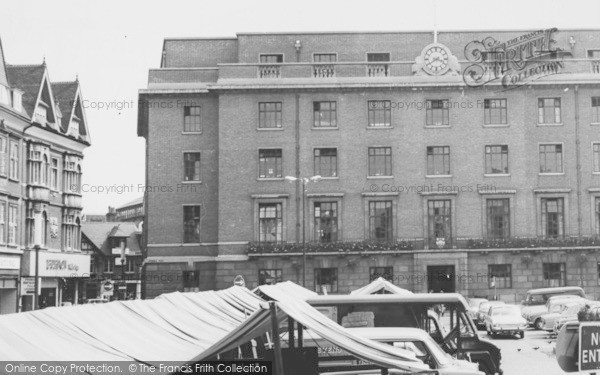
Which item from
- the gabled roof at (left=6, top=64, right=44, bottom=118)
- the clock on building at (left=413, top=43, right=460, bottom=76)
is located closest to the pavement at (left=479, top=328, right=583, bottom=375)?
the clock on building at (left=413, top=43, right=460, bottom=76)

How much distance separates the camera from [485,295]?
172ft

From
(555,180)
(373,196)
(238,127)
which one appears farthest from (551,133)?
(238,127)

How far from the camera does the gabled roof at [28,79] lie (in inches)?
1893

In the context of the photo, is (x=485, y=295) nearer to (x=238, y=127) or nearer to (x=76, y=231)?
(x=238, y=127)

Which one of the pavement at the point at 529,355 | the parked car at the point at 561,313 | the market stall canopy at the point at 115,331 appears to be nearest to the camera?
the market stall canopy at the point at 115,331

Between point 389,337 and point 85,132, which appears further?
point 85,132

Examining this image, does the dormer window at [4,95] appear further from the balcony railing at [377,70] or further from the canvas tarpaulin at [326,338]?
the canvas tarpaulin at [326,338]

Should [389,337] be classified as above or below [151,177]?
below

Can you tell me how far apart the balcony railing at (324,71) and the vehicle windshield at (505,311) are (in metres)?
21.9

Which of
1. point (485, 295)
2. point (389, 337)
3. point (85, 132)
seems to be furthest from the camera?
point (85, 132)

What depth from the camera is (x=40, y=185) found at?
155ft

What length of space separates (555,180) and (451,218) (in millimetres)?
6589

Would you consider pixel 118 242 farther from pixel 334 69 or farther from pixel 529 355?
pixel 529 355

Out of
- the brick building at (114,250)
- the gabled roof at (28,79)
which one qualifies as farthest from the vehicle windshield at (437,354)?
the brick building at (114,250)
